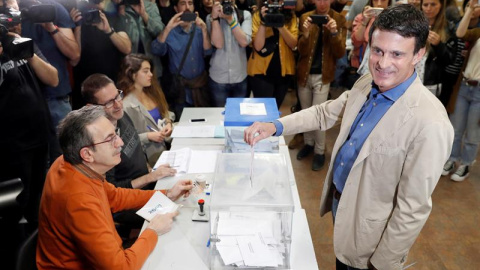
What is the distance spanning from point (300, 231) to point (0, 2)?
2.21 meters

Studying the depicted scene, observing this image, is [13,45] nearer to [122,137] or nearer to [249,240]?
[122,137]

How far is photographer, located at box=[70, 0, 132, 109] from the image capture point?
2.94 meters

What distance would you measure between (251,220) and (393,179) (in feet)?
1.99

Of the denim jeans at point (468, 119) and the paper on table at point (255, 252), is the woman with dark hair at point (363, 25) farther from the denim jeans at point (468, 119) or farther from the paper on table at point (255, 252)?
the paper on table at point (255, 252)

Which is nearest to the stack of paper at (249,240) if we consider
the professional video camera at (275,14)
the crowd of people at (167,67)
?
the crowd of people at (167,67)

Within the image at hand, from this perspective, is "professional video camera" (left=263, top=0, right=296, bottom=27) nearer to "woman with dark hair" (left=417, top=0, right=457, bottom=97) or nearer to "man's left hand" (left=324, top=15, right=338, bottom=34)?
"man's left hand" (left=324, top=15, right=338, bottom=34)

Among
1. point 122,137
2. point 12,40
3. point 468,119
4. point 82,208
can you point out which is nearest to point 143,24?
point 12,40

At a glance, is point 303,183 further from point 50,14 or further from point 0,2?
point 0,2

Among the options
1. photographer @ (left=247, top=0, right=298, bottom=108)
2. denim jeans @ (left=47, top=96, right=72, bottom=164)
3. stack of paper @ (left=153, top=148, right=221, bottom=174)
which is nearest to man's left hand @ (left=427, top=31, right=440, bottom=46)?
photographer @ (left=247, top=0, right=298, bottom=108)

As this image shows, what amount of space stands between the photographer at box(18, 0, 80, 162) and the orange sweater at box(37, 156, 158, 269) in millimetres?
1302

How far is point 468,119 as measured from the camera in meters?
3.16

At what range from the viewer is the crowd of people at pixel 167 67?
2.25 m

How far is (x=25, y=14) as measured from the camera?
246 cm

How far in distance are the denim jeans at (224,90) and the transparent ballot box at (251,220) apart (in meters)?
1.84
